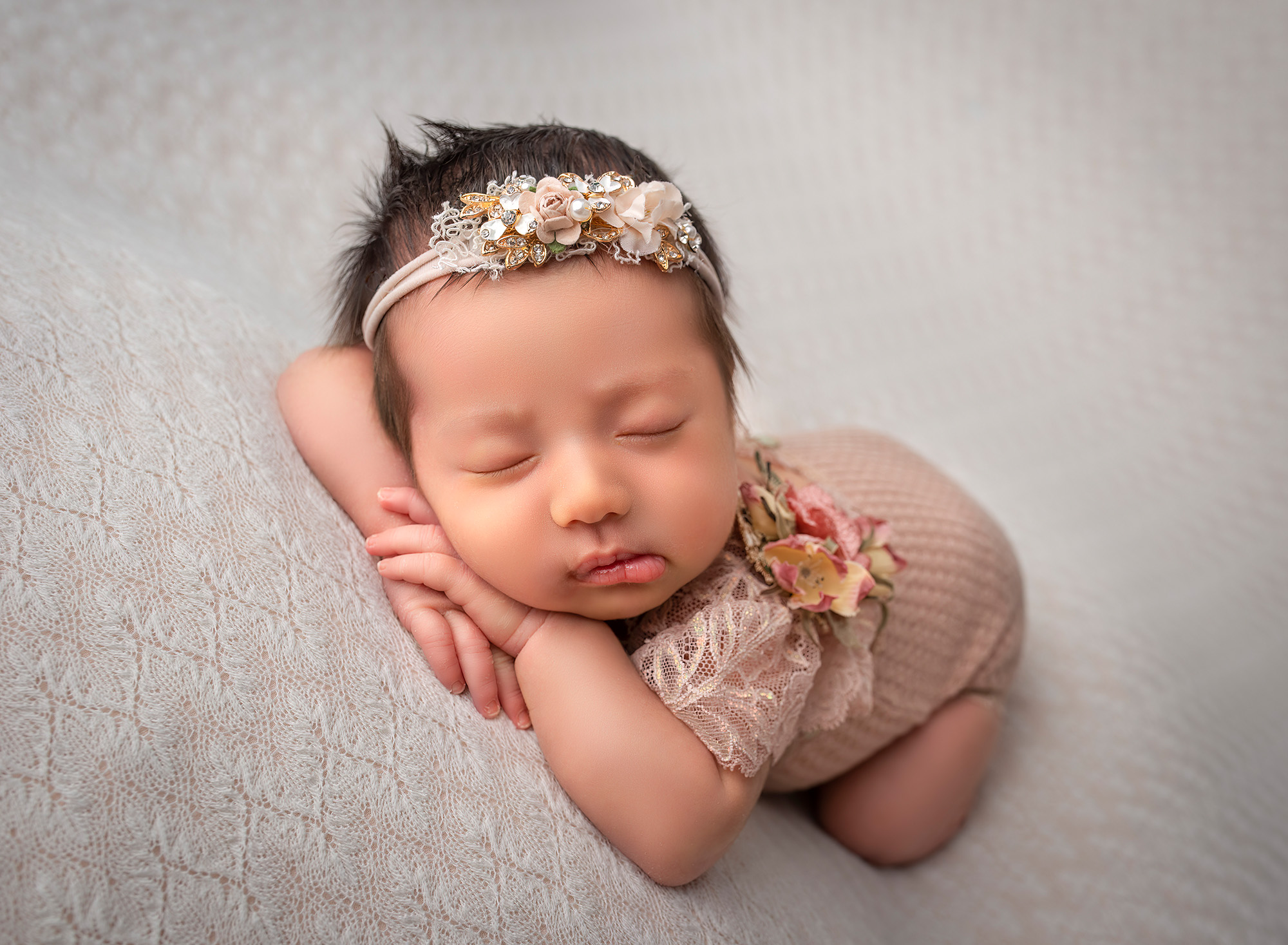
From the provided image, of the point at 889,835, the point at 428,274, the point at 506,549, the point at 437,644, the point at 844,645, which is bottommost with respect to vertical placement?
the point at 889,835

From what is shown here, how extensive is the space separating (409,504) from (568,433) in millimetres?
232

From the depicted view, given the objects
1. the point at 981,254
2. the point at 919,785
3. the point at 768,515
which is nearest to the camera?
the point at 768,515

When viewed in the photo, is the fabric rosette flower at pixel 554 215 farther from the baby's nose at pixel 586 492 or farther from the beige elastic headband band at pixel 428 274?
the baby's nose at pixel 586 492

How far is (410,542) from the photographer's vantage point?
3.09 ft

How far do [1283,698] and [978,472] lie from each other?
68 centimetres

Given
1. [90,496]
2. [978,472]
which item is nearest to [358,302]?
[90,496]

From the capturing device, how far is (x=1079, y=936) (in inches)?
49.3

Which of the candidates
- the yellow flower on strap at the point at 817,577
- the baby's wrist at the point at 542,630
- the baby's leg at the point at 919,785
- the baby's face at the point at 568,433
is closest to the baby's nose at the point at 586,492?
the baby's face at the point at 568,433

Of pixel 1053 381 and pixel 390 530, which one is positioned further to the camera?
pixel 1053 381

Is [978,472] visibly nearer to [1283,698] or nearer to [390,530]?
[1283,698]

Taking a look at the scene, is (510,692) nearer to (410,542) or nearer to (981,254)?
(410,542)

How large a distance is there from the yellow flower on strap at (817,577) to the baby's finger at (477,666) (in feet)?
1.09

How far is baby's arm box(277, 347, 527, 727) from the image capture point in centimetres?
92

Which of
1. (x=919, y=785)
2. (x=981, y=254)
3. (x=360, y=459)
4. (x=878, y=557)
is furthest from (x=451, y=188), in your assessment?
(x=981, y=254)
